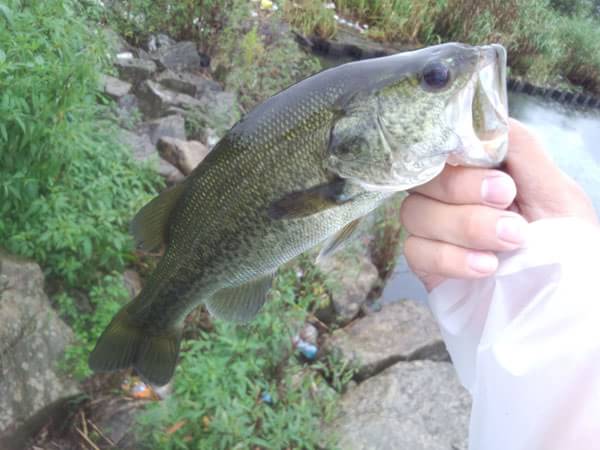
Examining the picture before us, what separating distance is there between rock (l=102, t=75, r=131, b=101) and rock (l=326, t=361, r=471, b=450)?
3.70 metres

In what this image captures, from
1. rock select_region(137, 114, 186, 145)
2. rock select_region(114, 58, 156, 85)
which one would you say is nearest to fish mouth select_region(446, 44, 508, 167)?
rock select_region(137, 114, 186, 145)

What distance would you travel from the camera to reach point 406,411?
3.41 metres

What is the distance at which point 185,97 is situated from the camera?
249 inches

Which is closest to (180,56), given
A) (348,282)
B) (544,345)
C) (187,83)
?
(187,83)

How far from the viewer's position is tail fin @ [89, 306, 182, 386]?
6.39 ft

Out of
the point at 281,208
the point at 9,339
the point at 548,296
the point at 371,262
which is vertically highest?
the point at 548,296

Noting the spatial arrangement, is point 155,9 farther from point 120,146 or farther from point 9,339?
point 9,339

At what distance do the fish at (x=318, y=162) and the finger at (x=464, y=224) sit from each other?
5.1 inches

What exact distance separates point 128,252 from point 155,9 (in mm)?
5168

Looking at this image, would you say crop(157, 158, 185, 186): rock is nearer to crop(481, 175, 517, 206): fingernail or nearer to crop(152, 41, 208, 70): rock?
crop(152, 41, 208, 70): rock

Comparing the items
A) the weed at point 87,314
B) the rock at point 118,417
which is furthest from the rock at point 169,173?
the rock at point 118,417

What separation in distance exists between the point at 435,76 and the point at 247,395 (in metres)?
2.10

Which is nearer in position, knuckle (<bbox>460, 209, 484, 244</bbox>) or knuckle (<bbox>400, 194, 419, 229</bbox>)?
knuckle (<bbox>460, 209, 484, 244</bbox>)

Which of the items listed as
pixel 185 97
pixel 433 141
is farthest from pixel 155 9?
pixel 433 141
